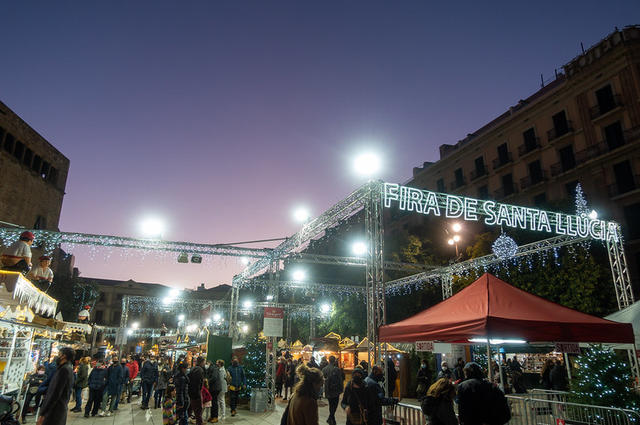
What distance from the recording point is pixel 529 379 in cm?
1955

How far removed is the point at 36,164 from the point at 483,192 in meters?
34.1

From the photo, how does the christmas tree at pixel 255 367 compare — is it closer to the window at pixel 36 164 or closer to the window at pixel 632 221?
the window at pixel 632 221

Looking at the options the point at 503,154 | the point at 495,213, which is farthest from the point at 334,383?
the point at 503,154

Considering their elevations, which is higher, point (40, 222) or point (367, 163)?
point (40, 222)

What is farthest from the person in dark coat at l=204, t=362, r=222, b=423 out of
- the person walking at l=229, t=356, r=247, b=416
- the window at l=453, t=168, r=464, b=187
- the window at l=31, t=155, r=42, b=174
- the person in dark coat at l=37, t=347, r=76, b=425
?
the window at l=31, t=155, r=42, b=174

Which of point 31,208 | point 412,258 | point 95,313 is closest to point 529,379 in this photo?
point 412,258

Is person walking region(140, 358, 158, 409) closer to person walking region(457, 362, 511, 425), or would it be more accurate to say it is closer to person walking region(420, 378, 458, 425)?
person walking region(420, 378, 458, 425)

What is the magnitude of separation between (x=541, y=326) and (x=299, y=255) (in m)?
11.7

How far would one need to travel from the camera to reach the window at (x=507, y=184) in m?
29.9

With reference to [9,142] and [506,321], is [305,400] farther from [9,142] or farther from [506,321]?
[9,142]

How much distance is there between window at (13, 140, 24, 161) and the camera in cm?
2908

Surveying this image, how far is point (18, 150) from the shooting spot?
2942cm

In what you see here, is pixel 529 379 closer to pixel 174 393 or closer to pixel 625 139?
pixel 625 139

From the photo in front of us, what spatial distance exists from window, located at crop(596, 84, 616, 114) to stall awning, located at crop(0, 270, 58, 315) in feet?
93.3
